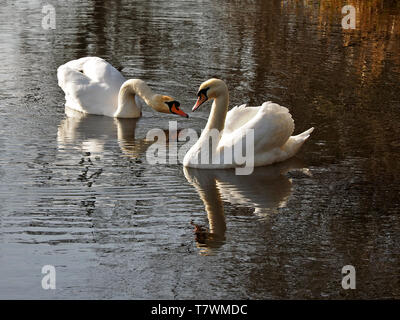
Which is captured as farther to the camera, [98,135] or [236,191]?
[98,135]

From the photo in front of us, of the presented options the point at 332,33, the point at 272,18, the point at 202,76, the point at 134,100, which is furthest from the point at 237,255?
the point at 272,18

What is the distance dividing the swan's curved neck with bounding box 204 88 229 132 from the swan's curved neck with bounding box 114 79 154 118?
7.70ft

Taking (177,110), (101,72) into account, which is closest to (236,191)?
(177,110)

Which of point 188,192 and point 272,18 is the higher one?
point 272,18

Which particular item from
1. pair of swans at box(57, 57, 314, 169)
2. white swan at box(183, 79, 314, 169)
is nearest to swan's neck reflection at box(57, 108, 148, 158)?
pair of swans at box(57, 57, 314, 169)

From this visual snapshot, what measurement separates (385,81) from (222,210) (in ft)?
23.8

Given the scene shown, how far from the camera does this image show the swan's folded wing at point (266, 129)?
10.6 meters

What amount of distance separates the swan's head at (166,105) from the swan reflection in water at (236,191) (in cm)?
228

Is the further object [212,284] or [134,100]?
[134,100]

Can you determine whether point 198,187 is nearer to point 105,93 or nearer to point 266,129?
point 266,129

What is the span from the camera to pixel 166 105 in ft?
42.8

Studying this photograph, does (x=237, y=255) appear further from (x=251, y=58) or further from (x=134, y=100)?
(x=251, y=58)

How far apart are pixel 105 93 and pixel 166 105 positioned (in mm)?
1120
